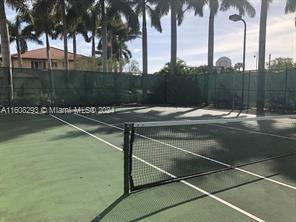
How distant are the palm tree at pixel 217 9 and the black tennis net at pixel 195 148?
646 inches

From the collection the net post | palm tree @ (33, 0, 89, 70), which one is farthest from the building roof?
the net post

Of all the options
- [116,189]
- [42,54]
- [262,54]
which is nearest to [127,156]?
[116,189]

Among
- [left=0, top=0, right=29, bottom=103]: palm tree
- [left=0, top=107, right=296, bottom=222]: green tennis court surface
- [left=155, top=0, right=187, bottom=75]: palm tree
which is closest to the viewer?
[left=0, top=107, right=296, bottom=222]: green tennis court surface

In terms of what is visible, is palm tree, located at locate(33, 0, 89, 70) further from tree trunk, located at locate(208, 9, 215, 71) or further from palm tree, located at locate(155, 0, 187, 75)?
tree trunk, located at locate(208, 9, 215, 71)

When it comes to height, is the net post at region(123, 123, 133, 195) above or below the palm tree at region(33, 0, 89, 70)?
below

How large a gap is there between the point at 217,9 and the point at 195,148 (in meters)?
22.7

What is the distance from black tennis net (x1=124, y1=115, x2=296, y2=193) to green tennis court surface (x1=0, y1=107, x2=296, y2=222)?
0.43 ft

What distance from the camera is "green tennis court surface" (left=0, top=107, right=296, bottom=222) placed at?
5.10 m

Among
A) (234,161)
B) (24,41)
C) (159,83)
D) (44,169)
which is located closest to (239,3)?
(159,83)

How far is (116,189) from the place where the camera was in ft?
20.2

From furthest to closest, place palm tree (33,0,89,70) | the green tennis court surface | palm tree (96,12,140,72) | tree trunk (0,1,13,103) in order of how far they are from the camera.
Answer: palm tree (96,12,140,72), palm tree (33,0,89,70), tree trunk (0,1,13,103), the green tennis court surface

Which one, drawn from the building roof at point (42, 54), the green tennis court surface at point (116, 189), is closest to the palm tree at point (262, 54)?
the green tennis court surface at point (116, 189)

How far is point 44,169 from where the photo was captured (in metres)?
7.57

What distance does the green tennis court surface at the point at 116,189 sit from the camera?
16.7 feet
